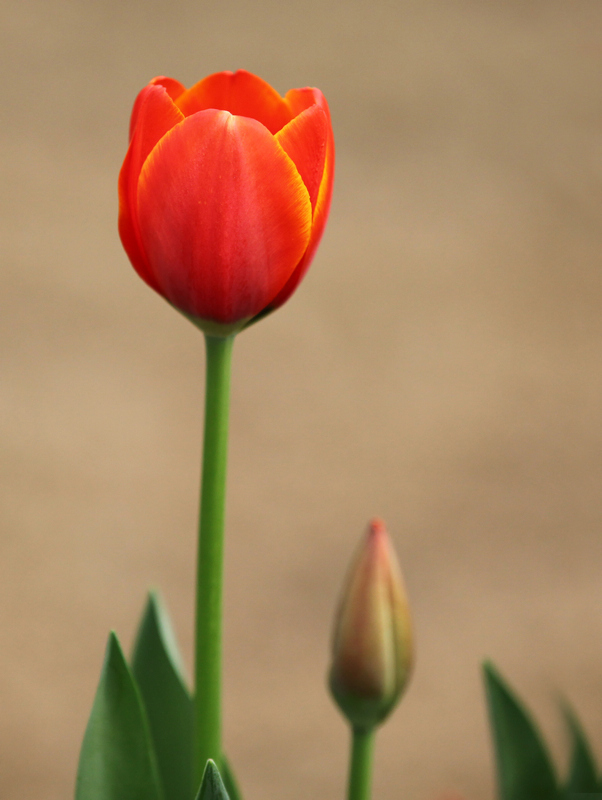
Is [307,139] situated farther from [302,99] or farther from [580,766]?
[580,766]

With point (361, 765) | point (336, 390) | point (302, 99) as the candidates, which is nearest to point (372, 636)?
point (361, 765)

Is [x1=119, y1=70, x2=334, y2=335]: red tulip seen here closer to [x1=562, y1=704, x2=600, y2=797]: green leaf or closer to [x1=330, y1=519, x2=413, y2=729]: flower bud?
[x1=330, y1=519, x2=413, y2=729]: flower bud

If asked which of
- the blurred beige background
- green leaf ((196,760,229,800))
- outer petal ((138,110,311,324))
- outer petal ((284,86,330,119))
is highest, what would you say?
the blurred beige background

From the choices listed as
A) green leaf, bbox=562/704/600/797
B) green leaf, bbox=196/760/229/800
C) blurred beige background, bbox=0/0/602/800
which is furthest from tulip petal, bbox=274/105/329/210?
blurred beige background, bbox=0/0/602/800

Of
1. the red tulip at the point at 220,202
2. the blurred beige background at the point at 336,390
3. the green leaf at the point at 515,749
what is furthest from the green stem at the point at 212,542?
the blurred beige background at the point at 336,390

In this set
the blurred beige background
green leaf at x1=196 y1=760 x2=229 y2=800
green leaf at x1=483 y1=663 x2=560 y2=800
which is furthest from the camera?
the blurred beige background

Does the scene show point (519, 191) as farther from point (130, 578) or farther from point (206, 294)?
point (206, 294)

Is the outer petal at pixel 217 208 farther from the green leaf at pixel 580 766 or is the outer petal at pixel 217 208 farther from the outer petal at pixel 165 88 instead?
the green leaf at pixel 580 766

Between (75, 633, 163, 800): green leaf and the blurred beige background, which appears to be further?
the blurred beige background
